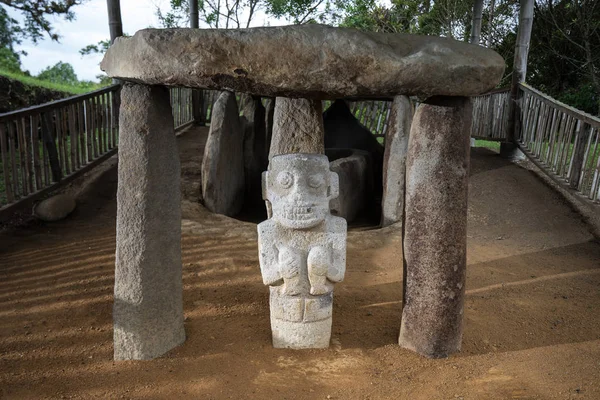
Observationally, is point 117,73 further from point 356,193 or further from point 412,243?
point 356,193

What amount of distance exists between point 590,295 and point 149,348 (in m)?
4.10

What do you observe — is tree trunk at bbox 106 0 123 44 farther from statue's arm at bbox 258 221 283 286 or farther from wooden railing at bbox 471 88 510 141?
wooden railing at bbox 471 88 510 141

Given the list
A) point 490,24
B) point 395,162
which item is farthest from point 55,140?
point 490,24

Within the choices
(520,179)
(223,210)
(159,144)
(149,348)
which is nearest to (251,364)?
(149,348)

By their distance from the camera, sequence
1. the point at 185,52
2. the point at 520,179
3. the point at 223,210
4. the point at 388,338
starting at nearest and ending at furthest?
the point at 185,52 → the point at 388,338 → the point at 223,210 → the point at 520,179

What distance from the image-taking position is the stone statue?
3520 millimetres

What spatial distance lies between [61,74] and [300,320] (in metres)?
20.1

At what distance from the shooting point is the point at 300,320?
3.71 metres

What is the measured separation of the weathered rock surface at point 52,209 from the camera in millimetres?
6496

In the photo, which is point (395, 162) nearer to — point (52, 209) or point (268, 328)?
point (268, 328)

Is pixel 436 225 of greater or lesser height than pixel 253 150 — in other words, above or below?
above

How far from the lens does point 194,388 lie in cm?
331

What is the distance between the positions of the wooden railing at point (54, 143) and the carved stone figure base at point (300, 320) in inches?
153

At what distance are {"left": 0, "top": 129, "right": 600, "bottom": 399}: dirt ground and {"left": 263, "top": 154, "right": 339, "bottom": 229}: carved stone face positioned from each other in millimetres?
1008
